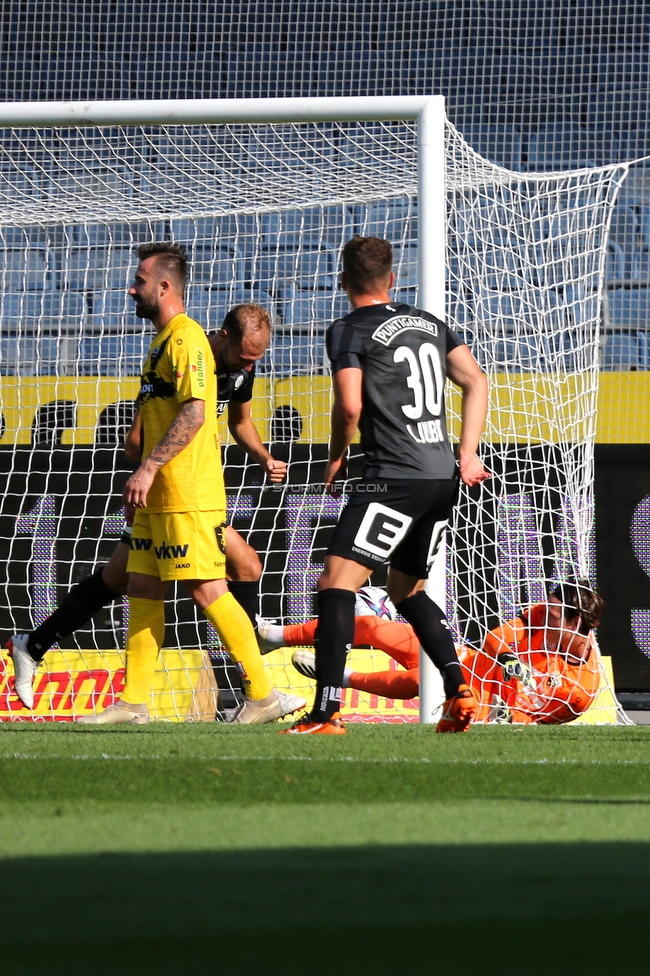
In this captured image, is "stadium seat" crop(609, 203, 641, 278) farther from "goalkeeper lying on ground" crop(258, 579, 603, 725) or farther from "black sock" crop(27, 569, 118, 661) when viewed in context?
"black sock" crop(27, 569, 118, 661)

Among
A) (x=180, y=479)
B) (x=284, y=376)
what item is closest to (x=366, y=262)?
(x=180, y=479)

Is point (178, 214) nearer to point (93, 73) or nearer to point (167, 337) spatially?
point (167, 337)

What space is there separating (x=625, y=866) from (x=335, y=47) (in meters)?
17.9

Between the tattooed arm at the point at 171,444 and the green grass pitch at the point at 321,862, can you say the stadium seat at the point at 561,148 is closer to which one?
the tattooed arm at the point at 171,444

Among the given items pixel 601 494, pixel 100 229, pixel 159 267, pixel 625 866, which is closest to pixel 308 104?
pixel 159 267

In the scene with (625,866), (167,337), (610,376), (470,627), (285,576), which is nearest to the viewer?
(625,866)

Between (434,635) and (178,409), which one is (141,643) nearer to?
(178,409)

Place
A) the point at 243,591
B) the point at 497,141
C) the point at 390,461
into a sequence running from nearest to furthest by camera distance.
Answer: the point at 390,461 < the point at 243,591 < the point at 497,141

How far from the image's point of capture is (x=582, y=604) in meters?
6.41

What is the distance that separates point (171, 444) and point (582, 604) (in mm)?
2487

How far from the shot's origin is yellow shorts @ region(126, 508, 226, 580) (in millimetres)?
4848

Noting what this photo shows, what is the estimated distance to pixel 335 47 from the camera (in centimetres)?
1881

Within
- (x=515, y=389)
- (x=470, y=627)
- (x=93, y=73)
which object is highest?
(x=93, y=73)

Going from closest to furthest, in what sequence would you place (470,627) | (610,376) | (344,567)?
(344,567) < (470,627) < (610,376)
